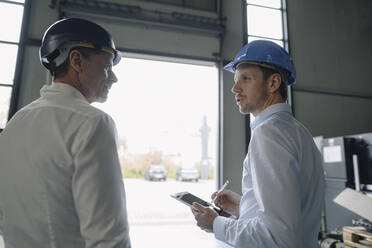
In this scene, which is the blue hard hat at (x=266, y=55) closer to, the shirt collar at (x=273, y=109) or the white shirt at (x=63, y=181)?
the shirt collar at (x=273, y=109)

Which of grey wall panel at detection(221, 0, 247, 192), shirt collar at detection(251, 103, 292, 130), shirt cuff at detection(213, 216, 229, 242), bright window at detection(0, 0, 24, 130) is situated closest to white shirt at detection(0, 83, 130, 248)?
shirt cuff at detection(213, 216, 229, 242)

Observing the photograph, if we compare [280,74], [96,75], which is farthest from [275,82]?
[96,75]

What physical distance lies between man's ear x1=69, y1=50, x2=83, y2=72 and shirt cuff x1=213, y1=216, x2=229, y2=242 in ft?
2.83

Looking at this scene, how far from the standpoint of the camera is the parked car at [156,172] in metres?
4.75

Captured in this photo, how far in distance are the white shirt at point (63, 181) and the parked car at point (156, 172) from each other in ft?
13.1

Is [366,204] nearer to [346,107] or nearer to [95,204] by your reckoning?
[95,204]

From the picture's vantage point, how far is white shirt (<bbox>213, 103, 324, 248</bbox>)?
2.79 feet

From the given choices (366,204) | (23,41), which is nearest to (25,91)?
(23,41)

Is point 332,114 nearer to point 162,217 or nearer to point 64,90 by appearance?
point 162,217

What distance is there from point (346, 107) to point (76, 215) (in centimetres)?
523

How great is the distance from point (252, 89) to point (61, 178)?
0.91 metres

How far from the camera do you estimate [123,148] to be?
4.18m

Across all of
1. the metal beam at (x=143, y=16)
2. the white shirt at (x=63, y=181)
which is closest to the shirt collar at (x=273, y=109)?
the white shirt at (x=63, y=181)

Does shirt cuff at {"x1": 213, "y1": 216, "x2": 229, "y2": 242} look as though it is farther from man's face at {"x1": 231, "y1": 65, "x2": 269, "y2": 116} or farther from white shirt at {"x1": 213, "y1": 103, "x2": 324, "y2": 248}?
man's face at {"x1": 231, "y1": 65, "x2": 269, "y2": 116}
